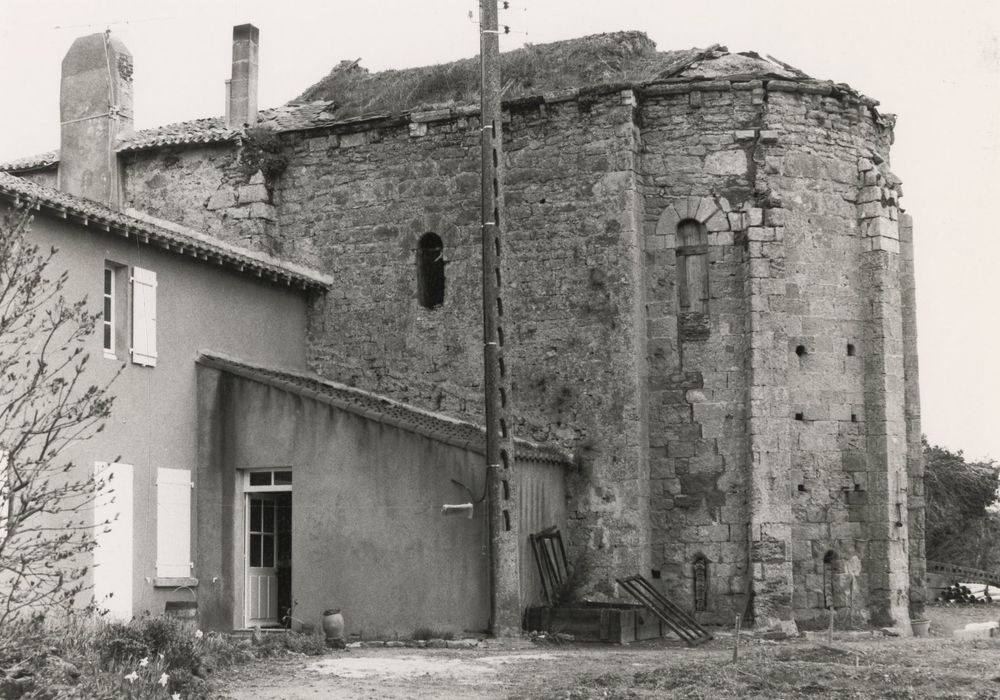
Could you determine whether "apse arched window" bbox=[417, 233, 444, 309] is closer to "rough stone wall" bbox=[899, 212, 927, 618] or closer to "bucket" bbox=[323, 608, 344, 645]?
"bucket" bbox=[323, 608, 344, 645]

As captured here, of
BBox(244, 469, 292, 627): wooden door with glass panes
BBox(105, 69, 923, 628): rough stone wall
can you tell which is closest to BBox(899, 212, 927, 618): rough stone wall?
BBox(105, 69, 923, 628): rough stone wall

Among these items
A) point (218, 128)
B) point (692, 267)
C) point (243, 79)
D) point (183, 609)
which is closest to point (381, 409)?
point (183, 609)

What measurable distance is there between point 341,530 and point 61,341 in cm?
395

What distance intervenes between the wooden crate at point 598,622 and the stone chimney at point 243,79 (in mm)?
8938

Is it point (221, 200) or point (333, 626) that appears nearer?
point (333, 626)

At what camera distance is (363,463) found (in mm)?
16500

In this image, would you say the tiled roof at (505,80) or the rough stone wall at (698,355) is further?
the tiled roof at (505,80)

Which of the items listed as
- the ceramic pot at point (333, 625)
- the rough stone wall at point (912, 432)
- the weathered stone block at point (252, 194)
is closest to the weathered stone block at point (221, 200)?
the weathered stone block at point (252, 194)

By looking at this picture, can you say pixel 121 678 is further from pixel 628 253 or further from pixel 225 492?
pixel 628 253

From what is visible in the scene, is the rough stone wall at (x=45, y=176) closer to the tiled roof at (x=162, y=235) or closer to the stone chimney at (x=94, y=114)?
the stone chimney at (x=94, y=114)

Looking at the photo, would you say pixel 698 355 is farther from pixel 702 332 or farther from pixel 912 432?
pixel 912 432

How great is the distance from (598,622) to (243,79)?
33.1 ft

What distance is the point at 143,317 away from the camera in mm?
16312

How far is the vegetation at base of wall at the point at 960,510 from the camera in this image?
1271 inches
